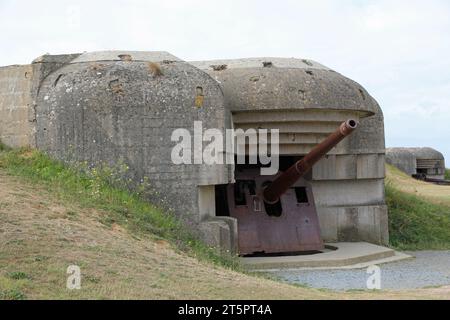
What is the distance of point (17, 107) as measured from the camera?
11477 millimetres

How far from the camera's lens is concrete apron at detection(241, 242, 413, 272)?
Answer: 36.4 feet

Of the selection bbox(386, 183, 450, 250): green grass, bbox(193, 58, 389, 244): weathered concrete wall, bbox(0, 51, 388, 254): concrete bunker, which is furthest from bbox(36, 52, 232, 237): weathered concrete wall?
bbox(386, 183, 450, 250): green grass

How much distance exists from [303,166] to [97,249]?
4.95 m

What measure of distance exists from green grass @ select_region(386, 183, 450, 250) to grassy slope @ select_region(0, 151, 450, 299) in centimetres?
567

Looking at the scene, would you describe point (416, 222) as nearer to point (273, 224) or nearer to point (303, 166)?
point (273, 224)

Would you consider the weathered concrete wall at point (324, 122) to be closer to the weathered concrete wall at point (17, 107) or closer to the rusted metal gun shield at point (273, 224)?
the rusted metal gun shield at point (273, 224)

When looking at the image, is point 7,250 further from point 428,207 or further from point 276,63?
point 428,207

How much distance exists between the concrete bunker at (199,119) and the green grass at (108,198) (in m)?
0.25

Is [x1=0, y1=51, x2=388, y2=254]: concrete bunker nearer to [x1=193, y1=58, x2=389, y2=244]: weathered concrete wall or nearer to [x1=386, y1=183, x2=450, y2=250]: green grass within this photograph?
[x1=193, y1=58, x2=389, y2=244]: weathered concrete wall

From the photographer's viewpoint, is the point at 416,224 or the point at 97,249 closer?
the point at 97,249

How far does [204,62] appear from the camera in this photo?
537 inches

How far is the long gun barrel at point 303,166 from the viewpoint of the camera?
36.2 feet

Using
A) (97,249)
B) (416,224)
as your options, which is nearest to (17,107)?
(97,249)

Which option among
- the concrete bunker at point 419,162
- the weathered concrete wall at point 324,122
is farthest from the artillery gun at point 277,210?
the concrete bunker at point 419,162
